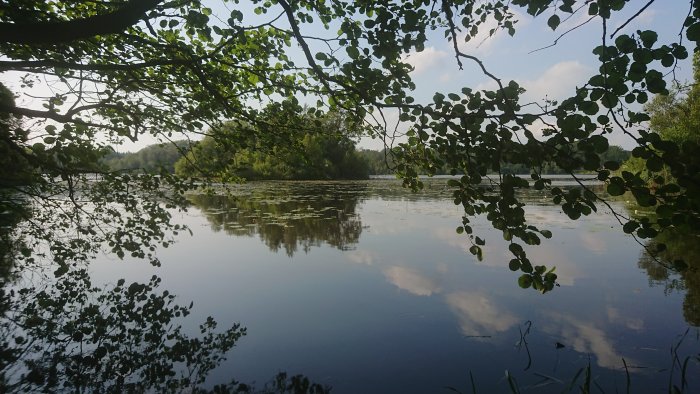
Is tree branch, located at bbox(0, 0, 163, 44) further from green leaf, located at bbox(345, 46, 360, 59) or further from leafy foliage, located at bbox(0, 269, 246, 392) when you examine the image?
leafy foliage, located at bbox(0, 269, 246, 392)

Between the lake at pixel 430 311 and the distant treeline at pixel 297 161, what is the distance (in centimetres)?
275

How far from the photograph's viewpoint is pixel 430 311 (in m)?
7.58

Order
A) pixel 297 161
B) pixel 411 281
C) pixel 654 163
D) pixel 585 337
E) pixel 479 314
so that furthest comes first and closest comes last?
pixel 411 281 → pixel 479 314 → pixel 297 161 → pixel 585 337 → pixel 654 163

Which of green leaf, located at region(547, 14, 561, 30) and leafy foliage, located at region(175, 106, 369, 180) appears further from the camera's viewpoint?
leafy foliage, located at region(175, 106, 369, 180)

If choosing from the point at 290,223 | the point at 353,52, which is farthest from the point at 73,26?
the point at 290,223

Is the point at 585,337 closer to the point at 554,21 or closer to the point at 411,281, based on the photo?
the point at 411,281

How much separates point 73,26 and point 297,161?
3773 millimetres

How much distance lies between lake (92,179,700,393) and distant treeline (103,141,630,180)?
275 cm

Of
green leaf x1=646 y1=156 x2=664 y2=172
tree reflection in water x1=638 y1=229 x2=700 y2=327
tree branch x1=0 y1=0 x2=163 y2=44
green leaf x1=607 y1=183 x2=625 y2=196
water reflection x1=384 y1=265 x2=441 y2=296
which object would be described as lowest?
water reflection x1=384 y1=265 x2=441 y2=296

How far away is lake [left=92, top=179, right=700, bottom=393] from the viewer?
5.33 m

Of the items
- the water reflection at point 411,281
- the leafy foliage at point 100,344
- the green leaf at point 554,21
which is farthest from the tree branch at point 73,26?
the water reflection at point 411,281

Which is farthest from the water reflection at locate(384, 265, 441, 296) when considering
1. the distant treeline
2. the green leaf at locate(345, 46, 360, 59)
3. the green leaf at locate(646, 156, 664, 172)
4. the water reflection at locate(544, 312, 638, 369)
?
the green leaf at locate(646, 156, 664, 172)

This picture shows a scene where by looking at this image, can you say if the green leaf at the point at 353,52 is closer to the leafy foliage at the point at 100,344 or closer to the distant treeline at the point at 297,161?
the distant treeline at the point at 297,161

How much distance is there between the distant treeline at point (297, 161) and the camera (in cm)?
561
